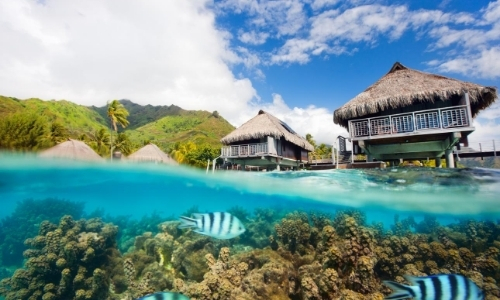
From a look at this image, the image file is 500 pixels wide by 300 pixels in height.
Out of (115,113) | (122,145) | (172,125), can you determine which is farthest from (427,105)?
(172,125)

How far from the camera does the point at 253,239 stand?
464 inches

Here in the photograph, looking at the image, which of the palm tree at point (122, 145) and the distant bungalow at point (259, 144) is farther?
the palm tree at point (122, 145)

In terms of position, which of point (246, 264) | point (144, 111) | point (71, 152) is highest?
point (144, 111)

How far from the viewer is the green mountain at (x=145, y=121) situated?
6141cm

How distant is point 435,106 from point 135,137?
215 feet

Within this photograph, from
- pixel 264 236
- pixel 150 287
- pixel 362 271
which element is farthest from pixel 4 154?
pixel 362 271

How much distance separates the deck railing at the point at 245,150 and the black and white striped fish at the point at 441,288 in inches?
592

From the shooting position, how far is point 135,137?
6625 centimetres

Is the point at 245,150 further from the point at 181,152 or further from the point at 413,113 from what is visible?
the point at 181,152

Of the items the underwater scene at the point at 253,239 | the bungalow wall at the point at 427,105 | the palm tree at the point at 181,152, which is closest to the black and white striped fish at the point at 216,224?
the underwater scene at the point at 253,239

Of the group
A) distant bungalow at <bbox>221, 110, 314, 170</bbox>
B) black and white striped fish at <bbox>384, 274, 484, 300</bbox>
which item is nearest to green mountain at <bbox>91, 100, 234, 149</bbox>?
distant bungalow at <bbox>221, 110, 314, 170</bbox>

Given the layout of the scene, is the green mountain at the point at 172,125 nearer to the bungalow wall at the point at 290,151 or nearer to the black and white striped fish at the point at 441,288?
the bungalow wall at the point at 290,151

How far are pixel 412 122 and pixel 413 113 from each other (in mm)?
482

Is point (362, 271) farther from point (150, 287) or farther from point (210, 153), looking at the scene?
point (210, 153)
